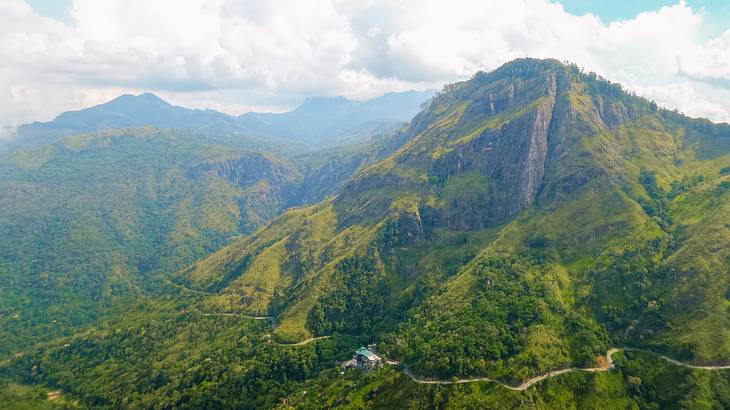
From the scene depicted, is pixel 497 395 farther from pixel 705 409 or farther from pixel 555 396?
pixel 705 409

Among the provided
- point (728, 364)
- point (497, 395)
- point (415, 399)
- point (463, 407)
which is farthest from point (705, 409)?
point (415, 399)

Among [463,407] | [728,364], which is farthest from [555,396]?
[728,364]

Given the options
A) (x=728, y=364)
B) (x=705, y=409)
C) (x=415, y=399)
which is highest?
(x=728, y=364)

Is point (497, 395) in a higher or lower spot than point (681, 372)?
lower

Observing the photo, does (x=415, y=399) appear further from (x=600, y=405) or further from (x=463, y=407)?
(x=600, y=405)

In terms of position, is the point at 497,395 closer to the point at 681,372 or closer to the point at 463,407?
the point at 463,407

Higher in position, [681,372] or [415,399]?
[681,372]

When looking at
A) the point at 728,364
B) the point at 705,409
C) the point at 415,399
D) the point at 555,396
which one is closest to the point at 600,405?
the point at 555,396

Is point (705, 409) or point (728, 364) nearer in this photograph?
point (705, 409)

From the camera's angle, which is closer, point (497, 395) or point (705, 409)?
point (705, 409)
